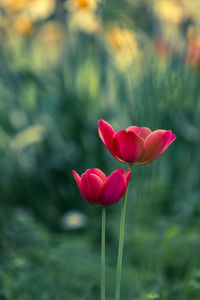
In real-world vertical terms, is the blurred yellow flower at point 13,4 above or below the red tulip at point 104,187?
above

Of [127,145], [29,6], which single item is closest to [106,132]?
[127,145]

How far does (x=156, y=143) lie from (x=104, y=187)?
0.25 ft

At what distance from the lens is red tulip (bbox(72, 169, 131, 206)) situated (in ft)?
1.51

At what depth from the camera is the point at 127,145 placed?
482 mm

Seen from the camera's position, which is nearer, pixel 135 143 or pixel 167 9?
pixel 135 143

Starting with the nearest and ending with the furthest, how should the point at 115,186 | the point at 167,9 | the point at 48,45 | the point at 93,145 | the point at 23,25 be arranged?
the point at 115,186 → the point at 167,9 → the point at 93,145 → the point at 23,25 → the point at 48,45

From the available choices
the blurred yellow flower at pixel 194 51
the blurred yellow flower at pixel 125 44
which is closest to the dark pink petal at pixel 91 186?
the blurred yellow flower at pixel 125 44

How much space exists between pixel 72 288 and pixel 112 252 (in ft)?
1.20

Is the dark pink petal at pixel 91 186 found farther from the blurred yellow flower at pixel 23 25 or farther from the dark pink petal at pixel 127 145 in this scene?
the blurred yellow flower at pixel 23 25

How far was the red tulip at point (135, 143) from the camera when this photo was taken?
48cm

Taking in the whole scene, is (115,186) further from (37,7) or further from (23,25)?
(23,25)

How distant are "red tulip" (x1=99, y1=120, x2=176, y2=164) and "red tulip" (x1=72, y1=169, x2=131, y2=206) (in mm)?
24

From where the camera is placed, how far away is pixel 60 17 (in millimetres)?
1720

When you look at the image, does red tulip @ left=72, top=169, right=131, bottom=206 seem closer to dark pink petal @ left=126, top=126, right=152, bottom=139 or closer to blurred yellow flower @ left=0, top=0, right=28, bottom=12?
dark pink petal @ left=126, top=126, right=152, bottom=139
